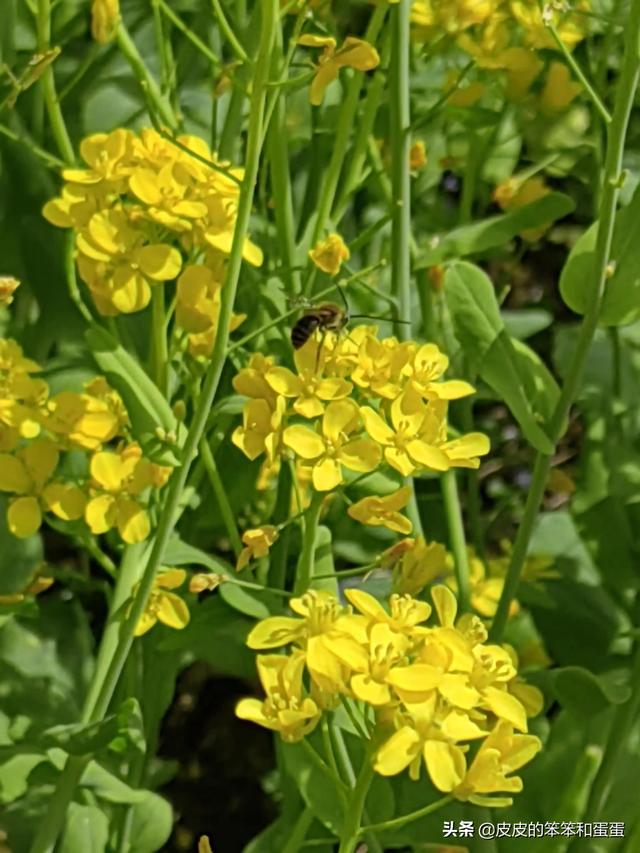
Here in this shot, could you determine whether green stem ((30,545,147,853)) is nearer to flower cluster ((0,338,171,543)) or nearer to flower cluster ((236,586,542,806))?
flower cluster ((0,338,171,543))

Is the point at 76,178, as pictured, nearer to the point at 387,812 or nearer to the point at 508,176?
the point at 387,812

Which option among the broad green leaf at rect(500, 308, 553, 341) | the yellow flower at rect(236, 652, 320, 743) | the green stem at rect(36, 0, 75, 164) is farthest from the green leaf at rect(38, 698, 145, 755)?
the broad green leaf at rect(500, 308, 553, 341)

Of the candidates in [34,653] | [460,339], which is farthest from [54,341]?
[460,339]

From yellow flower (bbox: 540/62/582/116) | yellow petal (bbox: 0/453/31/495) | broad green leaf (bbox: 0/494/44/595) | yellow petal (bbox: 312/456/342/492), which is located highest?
yellow flower (bbox: 540/62/582/116)

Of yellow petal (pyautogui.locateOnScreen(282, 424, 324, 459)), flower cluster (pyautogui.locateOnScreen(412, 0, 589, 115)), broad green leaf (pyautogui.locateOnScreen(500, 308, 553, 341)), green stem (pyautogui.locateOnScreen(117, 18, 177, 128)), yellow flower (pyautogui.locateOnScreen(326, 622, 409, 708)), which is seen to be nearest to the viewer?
yellow flower (pyautogui.locateOnScreen(326, 622, 409, 708))

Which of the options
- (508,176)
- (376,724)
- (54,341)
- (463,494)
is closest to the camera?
(376,724)

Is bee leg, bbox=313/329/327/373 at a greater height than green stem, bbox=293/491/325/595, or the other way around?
bee leg, bbox=313/329/327/373

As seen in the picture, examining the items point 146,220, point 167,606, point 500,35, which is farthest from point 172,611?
point 500,35
